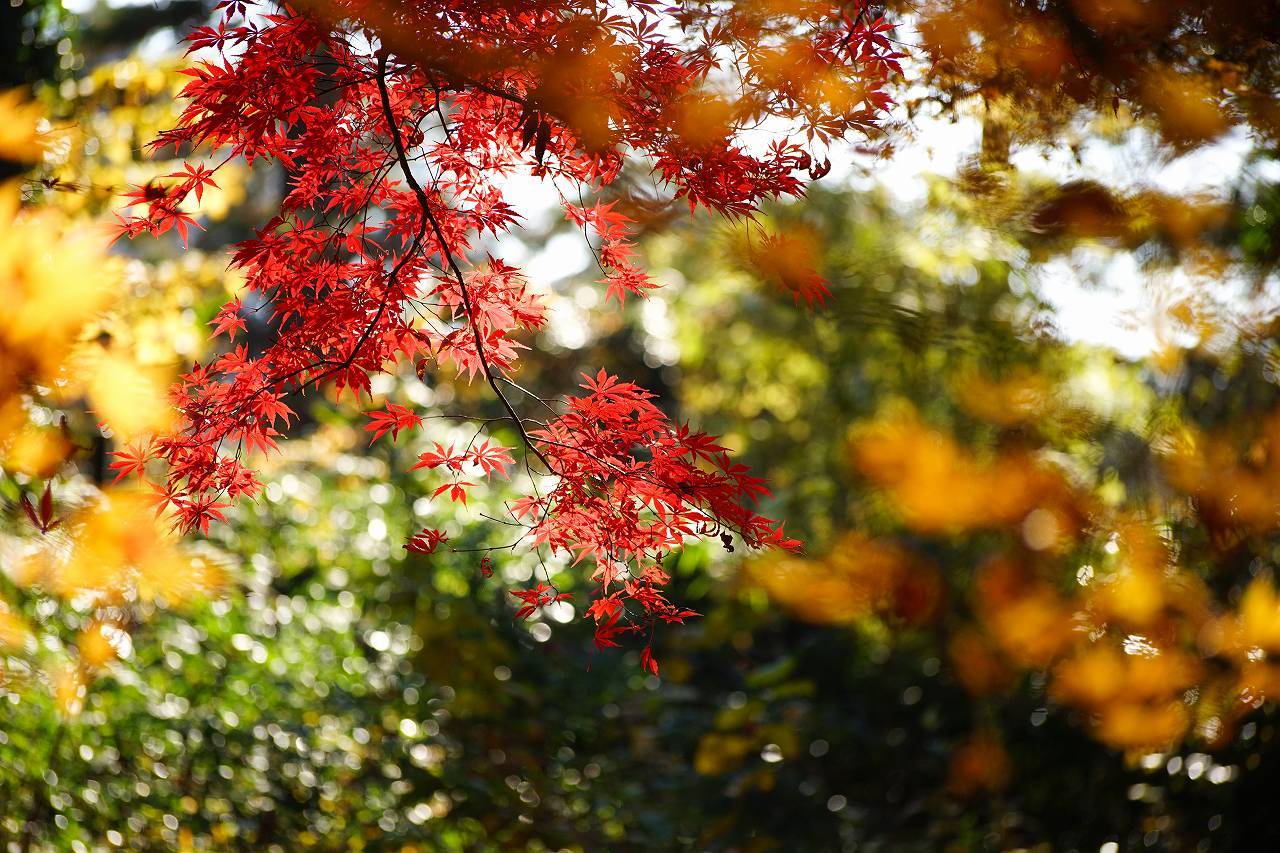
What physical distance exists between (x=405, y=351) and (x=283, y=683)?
6.01 ft

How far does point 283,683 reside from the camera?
116 inches

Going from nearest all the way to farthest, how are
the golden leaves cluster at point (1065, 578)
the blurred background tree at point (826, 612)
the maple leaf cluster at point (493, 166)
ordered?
the maple leaf cluster at point (493, 166) < the blurred background tree at point (826, 612) < the golden leaves cluster at point (1065, 578)

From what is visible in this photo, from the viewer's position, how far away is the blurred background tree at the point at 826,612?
2400 millimetres

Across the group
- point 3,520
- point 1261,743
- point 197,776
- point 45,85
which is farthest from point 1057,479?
point 45,85

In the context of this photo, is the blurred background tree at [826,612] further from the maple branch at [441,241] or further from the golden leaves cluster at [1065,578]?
the maple branch at [441,241]

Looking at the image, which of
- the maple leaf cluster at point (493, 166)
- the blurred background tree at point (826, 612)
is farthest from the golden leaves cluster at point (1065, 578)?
the maple leaf cluster at point (493, 166)

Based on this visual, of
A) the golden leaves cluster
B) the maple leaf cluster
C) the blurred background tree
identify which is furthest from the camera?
the golden leaves cluster

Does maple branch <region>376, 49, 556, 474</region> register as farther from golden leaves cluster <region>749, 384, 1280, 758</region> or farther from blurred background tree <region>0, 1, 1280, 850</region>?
golden leaves cluster <region>749, 384, 1280, 758</region>

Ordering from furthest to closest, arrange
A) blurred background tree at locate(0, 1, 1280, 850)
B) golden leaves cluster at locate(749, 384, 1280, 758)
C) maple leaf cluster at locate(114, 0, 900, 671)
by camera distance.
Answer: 1. golden leaves cluster at locate(749, 384, 1280, 758)
2. blurred background tree at locate(0, 1, 1280, 850)
3. maple leaf cluster at locate(114, 0, 900, 671)

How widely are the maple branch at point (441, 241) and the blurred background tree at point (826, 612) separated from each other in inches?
20.7

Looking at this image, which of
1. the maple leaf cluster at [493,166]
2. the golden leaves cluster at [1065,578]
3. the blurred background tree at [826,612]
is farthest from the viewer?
the golden leaves cluster at [1065,578]

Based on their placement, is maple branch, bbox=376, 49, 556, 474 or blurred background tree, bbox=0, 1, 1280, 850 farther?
blurred background tree, bbox=0, 1, 1280, 850

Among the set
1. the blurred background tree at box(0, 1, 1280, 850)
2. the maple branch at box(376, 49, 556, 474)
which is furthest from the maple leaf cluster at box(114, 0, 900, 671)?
the blurred background tree at box(0, 1, 1280, 850)

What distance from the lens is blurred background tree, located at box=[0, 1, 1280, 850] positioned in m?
2.40
